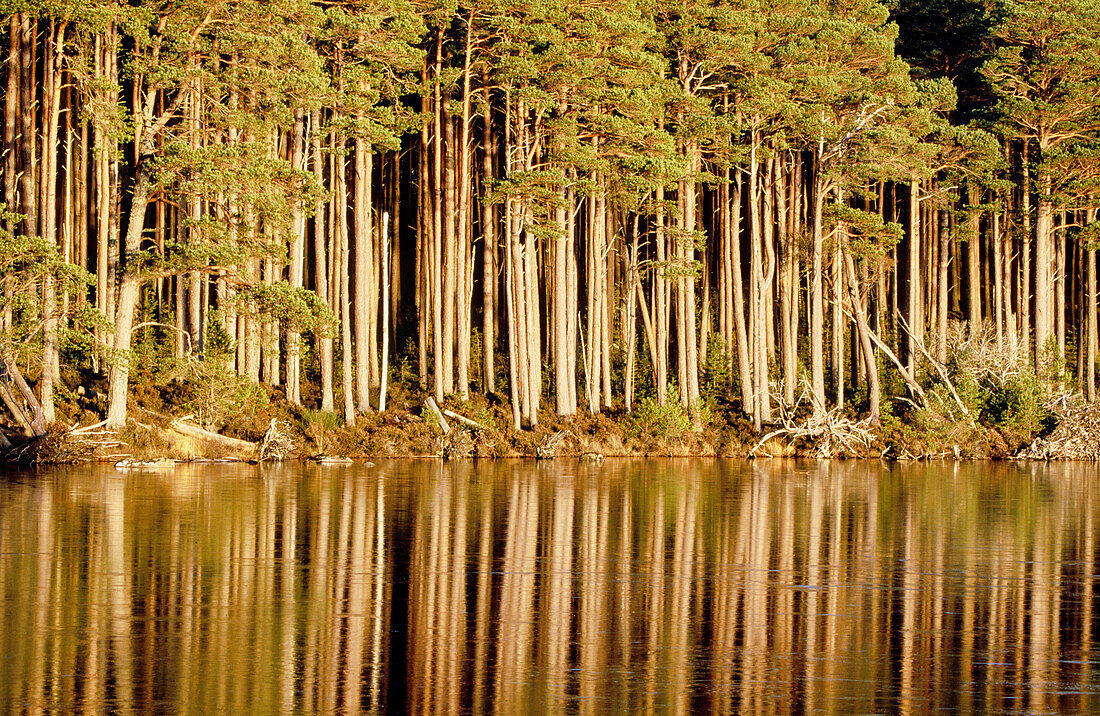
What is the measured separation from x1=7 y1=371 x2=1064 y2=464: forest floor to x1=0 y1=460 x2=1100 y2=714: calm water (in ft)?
28.6

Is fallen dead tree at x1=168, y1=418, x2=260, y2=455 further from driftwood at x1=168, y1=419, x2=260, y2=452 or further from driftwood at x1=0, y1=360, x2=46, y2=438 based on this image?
driftwood at x1=0, y1=360, x2=46, y2=438

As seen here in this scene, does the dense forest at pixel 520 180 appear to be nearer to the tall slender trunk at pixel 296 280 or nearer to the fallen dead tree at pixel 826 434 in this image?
the tall slender trunk at pixel 296 280

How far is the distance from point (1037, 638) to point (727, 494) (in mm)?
14096

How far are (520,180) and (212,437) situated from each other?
36.0 ft

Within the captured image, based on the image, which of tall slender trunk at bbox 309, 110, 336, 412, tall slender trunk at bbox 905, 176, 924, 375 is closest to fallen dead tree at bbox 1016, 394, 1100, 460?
tall slender trunk at bbox 905, 176, 924, 375

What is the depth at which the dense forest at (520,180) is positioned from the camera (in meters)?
30.5

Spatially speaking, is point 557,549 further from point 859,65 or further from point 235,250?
point 859,65

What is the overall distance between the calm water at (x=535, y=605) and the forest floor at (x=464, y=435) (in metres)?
8.72

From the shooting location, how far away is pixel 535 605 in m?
11.9

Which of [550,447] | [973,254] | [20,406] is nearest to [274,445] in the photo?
[20,406]

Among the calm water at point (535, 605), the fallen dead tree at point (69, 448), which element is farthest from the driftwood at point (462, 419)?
the calm water at point (535, 605)

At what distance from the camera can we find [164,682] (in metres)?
8.72

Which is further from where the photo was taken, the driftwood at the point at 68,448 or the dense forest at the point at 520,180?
the dense forest at the point at 520,180

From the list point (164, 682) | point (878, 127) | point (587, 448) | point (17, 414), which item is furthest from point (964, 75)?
point (164, 682)
